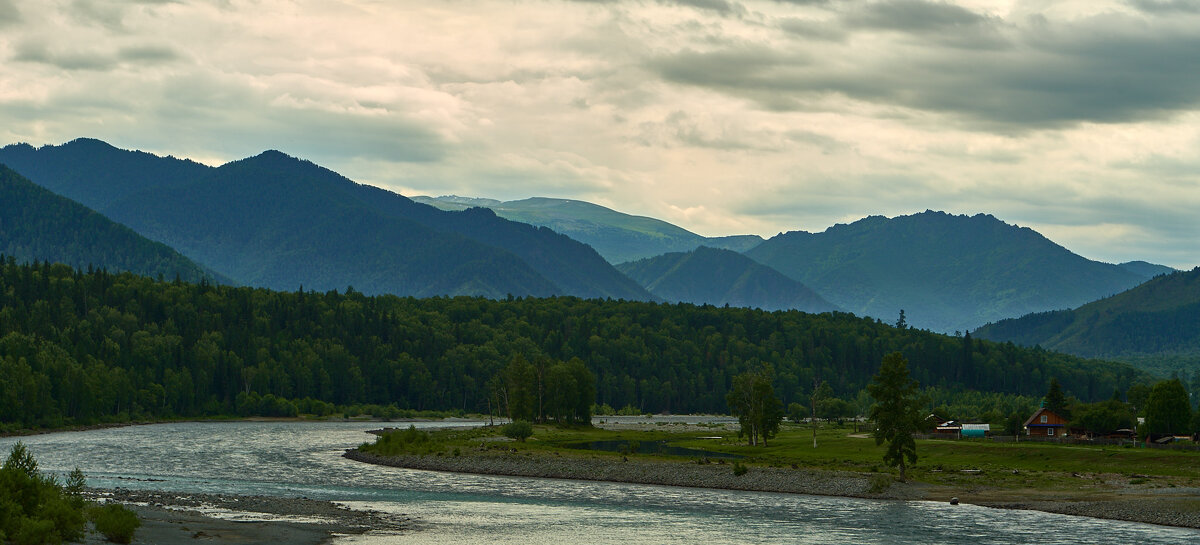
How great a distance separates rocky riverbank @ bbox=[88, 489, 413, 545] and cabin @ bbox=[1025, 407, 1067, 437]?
10782cm

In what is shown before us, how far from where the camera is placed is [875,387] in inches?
4830

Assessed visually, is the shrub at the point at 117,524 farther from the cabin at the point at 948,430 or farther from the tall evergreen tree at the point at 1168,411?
the cabin at the point at 948,430

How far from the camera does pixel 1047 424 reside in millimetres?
168750

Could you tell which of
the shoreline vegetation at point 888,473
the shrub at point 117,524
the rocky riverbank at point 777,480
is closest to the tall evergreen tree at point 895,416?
the shoreline vegetation at point 888,473

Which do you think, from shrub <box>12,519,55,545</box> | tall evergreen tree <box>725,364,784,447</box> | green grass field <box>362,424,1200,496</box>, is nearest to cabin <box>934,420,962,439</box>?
green grass field <box>362,424,1200,496</box>

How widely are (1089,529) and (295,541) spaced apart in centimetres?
5697

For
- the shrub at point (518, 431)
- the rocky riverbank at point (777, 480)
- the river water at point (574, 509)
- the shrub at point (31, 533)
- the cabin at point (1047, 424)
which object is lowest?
the river water at point (574, 509)

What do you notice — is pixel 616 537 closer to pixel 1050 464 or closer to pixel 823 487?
pixel 823 487

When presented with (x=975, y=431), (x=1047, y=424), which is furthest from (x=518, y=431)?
(x=1047, y=424)

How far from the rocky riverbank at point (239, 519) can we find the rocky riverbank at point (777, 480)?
3816 centimetres

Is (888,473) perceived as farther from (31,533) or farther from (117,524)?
(31,533)

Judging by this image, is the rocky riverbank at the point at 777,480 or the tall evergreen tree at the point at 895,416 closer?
the rocky riverbank at the point at 777,480

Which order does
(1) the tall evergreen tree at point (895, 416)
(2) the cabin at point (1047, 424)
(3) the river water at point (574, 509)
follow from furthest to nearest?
1. (2) the cabin at point (1047, 424)
2. (1) the tall evergreen tree at point (895, 416)
3. (3) the river water at point (574, 509)

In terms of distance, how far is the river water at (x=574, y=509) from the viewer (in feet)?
278
